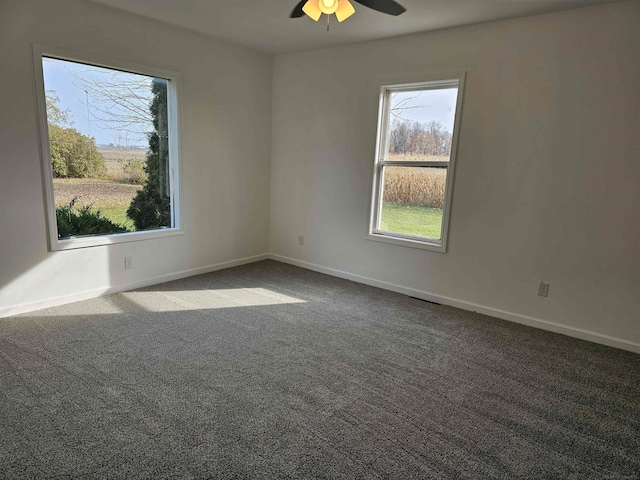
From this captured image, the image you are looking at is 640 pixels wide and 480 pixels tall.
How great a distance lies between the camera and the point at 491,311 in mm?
3602

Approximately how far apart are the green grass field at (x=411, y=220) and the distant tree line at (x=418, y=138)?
0.56 metres

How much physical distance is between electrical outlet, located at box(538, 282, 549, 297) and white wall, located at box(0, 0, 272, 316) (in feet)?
10.8

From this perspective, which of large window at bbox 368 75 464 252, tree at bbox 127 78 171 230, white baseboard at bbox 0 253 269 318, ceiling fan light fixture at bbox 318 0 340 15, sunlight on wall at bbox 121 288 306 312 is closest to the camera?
ceiling fan light fixture at bbox 318 0 340 15

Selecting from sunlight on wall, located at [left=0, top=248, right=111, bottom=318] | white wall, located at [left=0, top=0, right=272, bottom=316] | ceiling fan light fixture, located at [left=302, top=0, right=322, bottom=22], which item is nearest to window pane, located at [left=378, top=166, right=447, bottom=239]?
white wall, located at [left=0, top=0, right=272, bottom=316]

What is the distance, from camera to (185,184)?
422 cm

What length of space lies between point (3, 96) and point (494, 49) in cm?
389

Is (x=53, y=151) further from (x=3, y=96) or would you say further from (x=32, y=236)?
(x=32, y=236)

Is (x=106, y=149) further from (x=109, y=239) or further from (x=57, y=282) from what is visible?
(x=57, y=282)

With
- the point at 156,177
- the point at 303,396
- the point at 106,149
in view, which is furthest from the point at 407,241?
the point at 106,149

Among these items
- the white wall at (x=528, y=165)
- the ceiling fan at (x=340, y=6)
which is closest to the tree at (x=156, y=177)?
the white wall at (x=528, y=165)

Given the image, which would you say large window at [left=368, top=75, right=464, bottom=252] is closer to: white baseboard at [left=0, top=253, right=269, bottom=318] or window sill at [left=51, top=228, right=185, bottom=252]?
white baseboard at [left=0, top=253, right=269, bottom=318]

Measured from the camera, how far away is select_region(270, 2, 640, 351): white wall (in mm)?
2912

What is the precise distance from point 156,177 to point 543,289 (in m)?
3.85

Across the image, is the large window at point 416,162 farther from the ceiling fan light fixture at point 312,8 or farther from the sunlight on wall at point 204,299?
the ceiling fan light fixture at point 312,8
